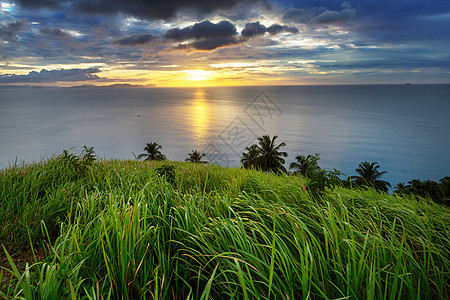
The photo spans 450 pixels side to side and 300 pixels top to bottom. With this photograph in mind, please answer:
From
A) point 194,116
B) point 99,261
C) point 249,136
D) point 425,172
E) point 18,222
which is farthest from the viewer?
point 194,116

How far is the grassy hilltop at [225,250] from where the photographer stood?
92.6 inches

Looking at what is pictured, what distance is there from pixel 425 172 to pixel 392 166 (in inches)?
388

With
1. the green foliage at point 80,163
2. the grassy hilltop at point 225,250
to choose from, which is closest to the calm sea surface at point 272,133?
the green foliage at point 80,163

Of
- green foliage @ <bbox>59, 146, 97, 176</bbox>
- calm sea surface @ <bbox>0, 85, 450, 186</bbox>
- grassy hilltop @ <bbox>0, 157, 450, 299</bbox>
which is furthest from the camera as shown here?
calm sea surface @ <bbox>0, 85, 450, 186</bbox>

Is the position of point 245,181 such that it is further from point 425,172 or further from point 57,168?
point 425,172

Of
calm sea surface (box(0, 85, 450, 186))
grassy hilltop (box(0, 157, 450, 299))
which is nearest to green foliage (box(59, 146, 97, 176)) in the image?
grassy hilltop (box(0, 157, 450, 299))

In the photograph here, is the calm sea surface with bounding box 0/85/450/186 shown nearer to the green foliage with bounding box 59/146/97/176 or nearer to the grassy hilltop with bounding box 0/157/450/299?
the green foliage with bounding box 59/146/97/176

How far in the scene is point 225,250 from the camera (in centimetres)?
289

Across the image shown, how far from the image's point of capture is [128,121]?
164 m

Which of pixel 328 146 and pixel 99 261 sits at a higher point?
pixel 99 261

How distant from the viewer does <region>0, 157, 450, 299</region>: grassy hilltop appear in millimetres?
2352

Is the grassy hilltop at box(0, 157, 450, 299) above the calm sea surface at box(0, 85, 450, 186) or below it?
above

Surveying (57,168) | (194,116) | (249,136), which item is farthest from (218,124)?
(57,168)

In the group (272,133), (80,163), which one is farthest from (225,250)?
(272,133)
